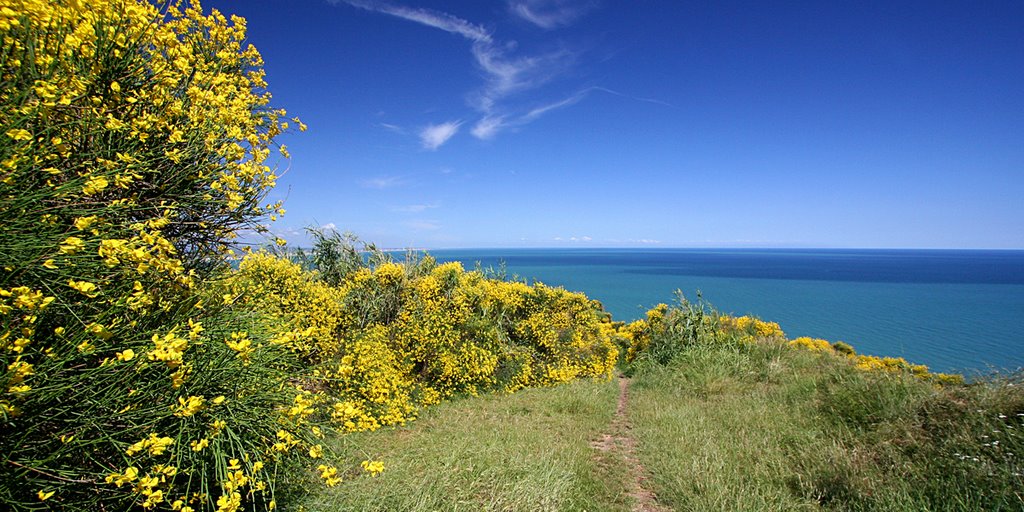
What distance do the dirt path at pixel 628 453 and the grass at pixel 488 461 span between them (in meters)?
0.19

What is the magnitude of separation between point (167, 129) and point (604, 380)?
11.6 meters

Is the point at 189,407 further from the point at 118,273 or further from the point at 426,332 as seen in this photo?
the point at 426,332

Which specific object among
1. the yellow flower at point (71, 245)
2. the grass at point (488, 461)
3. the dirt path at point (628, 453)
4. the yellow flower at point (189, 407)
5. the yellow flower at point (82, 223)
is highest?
the yellow flower at point (82, 223)

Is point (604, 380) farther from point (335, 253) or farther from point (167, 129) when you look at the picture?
point (167, 129)

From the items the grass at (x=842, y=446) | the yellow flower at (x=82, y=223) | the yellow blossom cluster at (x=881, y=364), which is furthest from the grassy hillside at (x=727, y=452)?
the yellow flower at (x=82, y=223)

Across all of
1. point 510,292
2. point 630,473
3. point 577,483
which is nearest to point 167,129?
point 577,483

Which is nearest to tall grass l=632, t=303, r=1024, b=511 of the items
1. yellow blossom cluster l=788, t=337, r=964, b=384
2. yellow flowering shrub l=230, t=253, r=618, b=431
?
yellow blossom cluster l=788, t=337, r=964, b=384

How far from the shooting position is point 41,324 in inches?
93.4

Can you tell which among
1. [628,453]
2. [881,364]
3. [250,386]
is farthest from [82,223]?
[881,364]

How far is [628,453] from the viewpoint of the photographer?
23.8ft

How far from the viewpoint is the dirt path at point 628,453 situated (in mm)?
5645

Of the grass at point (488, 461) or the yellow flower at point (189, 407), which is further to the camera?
the grass at point (488, 461)

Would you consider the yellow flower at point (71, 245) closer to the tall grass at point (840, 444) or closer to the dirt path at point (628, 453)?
the dirt path at point (628, 453)

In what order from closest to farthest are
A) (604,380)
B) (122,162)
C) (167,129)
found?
(122,162) < (167,129) < (604,380)
